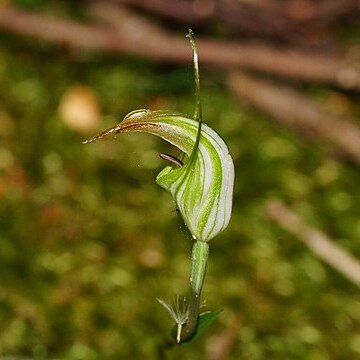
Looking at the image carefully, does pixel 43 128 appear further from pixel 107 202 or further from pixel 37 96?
pixel 107 202

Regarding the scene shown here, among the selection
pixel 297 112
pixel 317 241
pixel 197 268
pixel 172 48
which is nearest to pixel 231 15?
pixel 172 48

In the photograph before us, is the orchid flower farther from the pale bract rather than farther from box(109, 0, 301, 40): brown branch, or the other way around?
box(109, 0, 301, 40): brown branch

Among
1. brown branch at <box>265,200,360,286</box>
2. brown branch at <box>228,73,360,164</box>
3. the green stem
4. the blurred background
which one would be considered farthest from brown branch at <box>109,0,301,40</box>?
the green stem

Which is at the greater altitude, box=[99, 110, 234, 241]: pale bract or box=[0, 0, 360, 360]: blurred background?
box=[99, 110, 234, 241]: pale bract

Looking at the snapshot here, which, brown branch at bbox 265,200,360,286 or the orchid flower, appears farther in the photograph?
brown branch at bbox 265,200,360,286

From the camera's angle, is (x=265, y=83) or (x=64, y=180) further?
(x=265, y=83)

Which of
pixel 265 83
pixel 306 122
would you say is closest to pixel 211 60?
pixel 265 83

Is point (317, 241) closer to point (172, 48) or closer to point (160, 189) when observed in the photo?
point (160, 189)
